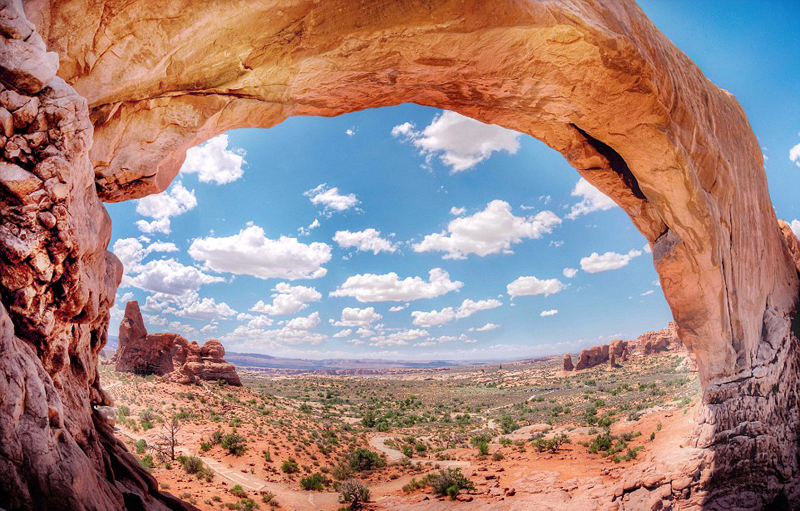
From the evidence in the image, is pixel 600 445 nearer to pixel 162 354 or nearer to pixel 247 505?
pixel 247 505

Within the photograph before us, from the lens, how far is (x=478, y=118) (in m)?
7.30

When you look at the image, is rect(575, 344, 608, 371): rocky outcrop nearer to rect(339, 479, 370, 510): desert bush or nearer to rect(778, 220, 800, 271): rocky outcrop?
rect(778, 220, 800, 271): rocky outcrop

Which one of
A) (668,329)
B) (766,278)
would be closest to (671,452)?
(766,278)

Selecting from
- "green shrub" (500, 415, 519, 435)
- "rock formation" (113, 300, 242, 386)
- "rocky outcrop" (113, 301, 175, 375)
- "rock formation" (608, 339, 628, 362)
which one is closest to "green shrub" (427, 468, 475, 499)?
"green shrub" (500, 415, 519, 435)

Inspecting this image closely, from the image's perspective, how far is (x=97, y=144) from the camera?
451 centimetres

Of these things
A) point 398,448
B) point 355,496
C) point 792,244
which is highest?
point 792,244

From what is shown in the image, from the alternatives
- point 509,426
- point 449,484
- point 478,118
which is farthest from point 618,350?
point 478,118

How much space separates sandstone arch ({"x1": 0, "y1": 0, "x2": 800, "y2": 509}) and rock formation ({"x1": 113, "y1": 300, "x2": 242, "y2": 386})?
1233 inches

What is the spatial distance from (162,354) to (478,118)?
3687 centimetres

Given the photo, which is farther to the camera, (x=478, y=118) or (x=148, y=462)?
(x=148, y=462)

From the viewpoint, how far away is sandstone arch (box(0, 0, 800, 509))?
3812 mm

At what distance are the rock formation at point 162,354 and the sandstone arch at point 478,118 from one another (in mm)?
31325

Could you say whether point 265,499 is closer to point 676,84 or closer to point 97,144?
point 97,144

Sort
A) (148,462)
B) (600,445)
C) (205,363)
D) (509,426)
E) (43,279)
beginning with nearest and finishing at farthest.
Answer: (43,279) < (148,462) < (600,445) < (509,426) < (205,363)
